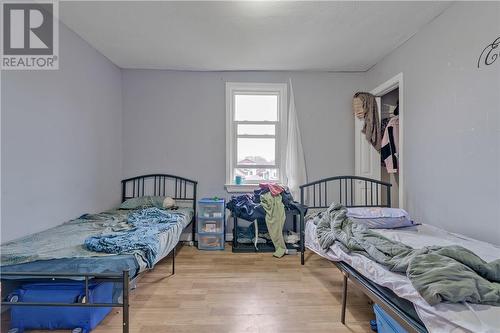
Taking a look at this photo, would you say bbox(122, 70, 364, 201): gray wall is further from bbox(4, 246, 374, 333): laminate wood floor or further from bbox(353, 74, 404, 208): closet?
bbox(4, 246, 374, 333): laminate wood floor

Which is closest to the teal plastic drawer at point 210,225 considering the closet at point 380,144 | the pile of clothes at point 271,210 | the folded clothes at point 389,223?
the pile of clothes at point 271,210

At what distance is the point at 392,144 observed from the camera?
10.5 ft

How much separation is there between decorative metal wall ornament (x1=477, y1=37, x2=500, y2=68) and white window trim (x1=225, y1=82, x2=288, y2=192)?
7.13 ft

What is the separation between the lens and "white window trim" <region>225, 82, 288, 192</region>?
366 centimetres

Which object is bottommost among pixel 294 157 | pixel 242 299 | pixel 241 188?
pixel 242 299

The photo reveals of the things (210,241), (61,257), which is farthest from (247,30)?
(210,241)

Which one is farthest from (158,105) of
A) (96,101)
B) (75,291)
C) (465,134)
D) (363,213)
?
(465,134)

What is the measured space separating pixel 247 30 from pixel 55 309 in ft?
9.08

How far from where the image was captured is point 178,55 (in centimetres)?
313

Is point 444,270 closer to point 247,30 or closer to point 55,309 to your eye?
point 55,309

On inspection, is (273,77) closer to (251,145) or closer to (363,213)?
(251,145)

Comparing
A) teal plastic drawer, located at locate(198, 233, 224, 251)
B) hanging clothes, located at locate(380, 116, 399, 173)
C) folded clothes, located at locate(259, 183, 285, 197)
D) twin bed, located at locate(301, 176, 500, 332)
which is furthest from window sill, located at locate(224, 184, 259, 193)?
hanging clothes, located at locate(380, 116, 399, 173)

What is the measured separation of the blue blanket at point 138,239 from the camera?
1.70m

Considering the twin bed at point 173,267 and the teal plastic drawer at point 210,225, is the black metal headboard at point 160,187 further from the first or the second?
the twin bed at point 173,267
